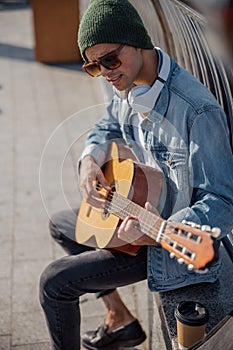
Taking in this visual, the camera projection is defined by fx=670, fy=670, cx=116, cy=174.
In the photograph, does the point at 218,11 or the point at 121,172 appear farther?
the point at 121,172

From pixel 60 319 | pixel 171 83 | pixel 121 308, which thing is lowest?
pixel 121 308

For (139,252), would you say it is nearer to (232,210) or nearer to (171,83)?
(232,210)

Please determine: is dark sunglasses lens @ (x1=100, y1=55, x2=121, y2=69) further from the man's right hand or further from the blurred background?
the man's right hand

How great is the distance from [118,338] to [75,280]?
0.67 metres

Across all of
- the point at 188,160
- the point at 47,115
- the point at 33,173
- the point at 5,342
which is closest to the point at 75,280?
the point at 188,160

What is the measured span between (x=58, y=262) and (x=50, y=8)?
509 cm

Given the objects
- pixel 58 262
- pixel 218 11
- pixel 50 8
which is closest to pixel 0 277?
pixel 58 262

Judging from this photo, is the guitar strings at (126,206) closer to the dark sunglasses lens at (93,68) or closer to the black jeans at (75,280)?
the black jeans at (75,280)

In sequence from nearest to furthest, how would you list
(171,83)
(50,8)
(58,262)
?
1. (171,83)
2. (58,262)
3. (50,8)

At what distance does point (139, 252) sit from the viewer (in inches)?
112

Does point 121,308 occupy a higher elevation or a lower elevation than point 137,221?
lower

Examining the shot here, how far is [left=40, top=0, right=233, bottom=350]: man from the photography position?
2.52m

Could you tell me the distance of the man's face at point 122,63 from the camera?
2664 millimetres

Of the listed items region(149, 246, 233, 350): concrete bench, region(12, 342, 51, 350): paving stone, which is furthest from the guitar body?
region(12, 342, 51, 350): paving stone
